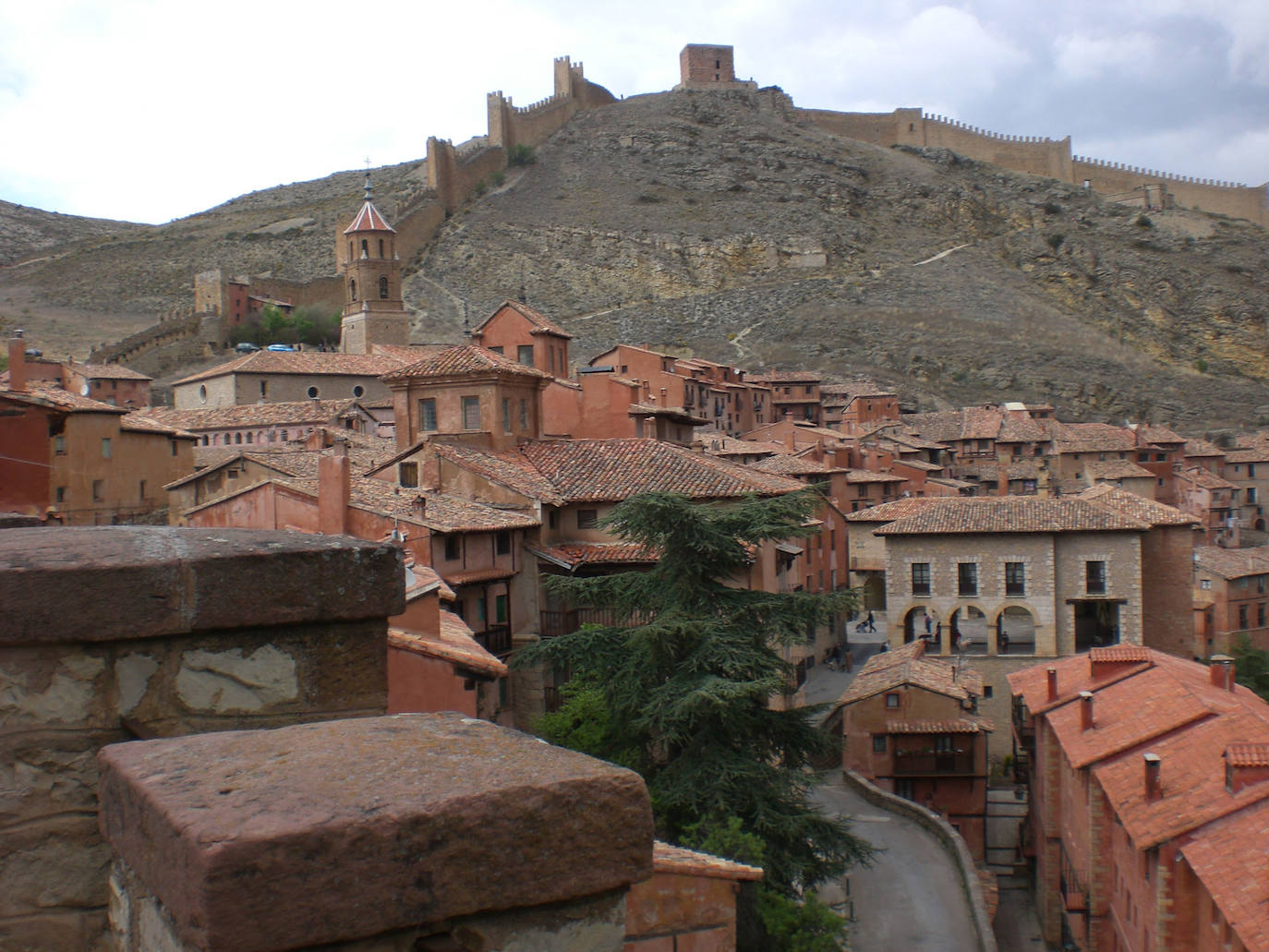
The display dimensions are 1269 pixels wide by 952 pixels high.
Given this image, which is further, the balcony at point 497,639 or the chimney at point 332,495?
the balcony at point 497,639

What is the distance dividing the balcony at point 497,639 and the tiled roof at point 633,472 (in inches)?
136

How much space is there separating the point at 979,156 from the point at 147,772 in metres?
129

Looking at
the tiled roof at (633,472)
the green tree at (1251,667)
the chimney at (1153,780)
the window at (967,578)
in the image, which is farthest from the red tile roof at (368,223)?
the chimney at (1153,780)

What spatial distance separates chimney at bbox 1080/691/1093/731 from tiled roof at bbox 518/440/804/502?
6.92m

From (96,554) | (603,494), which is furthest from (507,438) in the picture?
(96,554)

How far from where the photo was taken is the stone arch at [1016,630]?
34250mm

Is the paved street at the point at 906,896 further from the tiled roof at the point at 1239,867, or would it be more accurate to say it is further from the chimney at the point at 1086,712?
the tiled roof at the point at 1239,867

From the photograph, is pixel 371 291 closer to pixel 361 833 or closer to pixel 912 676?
pixel 912 676

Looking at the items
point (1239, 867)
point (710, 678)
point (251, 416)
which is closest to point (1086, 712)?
point (1239, 867)

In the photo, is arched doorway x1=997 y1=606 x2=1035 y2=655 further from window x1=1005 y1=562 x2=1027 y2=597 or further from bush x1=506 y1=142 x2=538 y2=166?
bush x1=506 y1=142 x2=538 y2=166

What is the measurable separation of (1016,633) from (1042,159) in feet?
317

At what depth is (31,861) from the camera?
3.15m

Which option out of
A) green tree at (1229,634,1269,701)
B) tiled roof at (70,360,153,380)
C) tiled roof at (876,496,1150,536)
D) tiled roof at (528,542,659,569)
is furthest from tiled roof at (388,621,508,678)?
tiled roof at (70,360,153,380)

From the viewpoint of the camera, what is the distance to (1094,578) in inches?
1331
